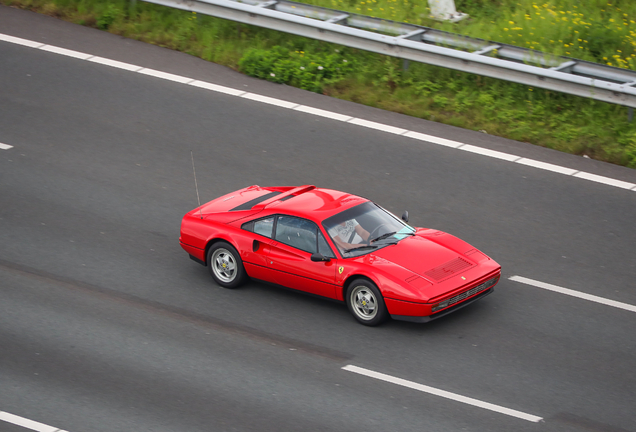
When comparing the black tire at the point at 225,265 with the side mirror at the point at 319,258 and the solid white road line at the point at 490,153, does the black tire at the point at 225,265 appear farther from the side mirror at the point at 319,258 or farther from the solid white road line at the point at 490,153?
the solid white road line at the point at 490,153

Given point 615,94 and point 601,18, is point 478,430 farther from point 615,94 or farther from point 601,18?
point 601,18

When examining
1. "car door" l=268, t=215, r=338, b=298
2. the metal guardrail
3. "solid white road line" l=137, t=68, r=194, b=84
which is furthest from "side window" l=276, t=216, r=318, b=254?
"solid white road line" l=137, t=68, r=194, b=84

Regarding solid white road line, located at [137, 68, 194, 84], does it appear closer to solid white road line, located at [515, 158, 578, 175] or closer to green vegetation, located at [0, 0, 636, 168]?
green vegetation, located at [0, 0, 636, 168]

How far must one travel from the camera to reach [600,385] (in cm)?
954

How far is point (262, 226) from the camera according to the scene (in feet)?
37.1

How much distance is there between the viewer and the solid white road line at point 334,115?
47.0ft

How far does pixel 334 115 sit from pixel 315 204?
484 cm

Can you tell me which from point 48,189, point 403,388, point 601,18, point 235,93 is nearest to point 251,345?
point 403,388

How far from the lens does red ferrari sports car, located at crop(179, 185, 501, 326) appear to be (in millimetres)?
10352

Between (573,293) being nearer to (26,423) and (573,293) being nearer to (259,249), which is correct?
(259,249)

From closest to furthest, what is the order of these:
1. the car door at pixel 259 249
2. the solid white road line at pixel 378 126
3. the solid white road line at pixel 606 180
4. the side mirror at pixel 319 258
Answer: the side mirror at pixel 319 258 < the car door at pixel 259 249 < the solid white road line at pixel 606 180 < the solid white road line at pixel 378 126

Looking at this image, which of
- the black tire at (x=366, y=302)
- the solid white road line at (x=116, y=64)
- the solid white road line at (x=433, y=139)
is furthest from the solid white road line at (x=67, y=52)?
the black tire at (x=366, y=302)

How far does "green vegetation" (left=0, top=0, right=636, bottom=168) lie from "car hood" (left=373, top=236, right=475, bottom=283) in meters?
4.94

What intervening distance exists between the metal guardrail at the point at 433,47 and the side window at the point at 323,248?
6.34 meters
